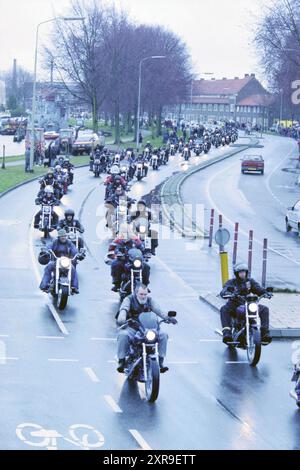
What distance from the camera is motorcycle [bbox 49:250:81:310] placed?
2016cm

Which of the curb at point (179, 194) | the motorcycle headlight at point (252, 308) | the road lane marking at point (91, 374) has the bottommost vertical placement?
the curb at point (179, 194)

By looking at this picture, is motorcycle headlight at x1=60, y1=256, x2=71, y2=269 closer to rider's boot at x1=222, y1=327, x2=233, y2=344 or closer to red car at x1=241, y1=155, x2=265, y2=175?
rider's boot at x1=222, y1=327, x2=233, y2=344

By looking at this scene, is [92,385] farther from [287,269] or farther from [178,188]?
[178,188]

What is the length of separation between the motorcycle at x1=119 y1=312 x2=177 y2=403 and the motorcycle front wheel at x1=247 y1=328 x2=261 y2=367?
1.96 metres

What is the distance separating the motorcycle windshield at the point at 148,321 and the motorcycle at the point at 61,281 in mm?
6140

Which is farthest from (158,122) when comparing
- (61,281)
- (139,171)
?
(61,281)

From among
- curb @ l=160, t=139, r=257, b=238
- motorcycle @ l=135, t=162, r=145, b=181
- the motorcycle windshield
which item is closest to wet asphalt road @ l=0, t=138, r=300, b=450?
the motorcycle windshield

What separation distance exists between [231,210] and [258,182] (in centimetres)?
1939

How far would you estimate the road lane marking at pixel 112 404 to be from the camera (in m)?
13.0

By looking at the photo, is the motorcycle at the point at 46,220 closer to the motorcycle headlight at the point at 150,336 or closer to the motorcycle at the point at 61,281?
the motorcycle at the point at 61,281

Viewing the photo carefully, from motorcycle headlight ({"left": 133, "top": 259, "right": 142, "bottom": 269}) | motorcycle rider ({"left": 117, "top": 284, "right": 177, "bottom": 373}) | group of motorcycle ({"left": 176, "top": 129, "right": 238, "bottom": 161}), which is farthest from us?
group of motorcycle ({"left": 176, "top": 129, "right": 238, "bottom": 161})

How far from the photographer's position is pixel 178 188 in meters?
52.3

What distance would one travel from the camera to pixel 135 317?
14.8 meters

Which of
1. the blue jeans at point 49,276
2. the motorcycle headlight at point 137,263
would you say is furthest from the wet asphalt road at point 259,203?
the blue jeans at point 49,276
